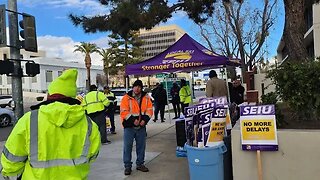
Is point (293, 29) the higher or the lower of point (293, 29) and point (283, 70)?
the higher

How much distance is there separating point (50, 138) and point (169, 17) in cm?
812

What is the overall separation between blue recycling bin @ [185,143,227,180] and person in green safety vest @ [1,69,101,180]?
8.19 feet

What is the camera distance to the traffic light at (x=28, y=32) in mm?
9477

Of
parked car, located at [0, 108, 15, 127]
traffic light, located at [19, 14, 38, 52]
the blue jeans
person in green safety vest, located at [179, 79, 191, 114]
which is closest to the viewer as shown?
the blue jeans

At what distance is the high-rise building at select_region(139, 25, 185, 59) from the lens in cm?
4925

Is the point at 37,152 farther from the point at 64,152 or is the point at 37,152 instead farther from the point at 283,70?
the point at 283,70

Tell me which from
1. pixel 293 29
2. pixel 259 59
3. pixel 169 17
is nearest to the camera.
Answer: pixel 293 29

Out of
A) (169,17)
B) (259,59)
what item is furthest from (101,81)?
(169,17)

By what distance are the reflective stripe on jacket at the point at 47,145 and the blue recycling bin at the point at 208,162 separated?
8.36 feet

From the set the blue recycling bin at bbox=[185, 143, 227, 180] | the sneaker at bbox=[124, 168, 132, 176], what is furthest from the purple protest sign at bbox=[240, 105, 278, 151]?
the sneaker at bbox=[124, 168, 132, 176]

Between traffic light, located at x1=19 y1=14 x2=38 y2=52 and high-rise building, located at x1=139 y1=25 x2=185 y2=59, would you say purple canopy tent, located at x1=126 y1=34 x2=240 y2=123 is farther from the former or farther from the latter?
high-rise building, located at x1=139 y1=25 x2=185 y2=59

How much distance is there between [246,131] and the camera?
482 cm

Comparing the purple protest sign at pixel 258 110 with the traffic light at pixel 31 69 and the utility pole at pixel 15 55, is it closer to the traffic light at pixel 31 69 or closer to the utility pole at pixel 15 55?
the utility pole at pixel 15 55

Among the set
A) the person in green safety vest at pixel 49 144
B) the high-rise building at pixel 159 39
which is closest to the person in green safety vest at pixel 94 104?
the person in green safety vest at pixel 49 144
